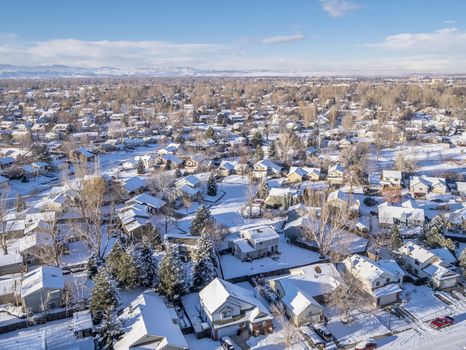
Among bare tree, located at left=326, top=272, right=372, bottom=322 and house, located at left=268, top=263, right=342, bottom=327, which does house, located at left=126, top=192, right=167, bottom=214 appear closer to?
house, located at left=268, top=263, right=342, bottom=327

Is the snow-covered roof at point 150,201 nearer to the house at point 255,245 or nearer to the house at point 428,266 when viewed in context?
the house at point 255,245

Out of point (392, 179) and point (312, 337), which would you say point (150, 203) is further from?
point (392, 179)

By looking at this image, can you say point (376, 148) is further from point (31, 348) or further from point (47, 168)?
point (31, 348)

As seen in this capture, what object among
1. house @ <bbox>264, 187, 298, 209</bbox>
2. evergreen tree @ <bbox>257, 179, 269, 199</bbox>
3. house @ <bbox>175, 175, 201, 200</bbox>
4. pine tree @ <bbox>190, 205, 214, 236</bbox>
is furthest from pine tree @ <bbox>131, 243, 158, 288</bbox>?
evergreen tree @ <bbox>257, 179, 269, 199</bbox>

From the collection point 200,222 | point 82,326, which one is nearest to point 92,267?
point 82,326

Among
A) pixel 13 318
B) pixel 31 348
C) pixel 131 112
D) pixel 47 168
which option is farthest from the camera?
pixel 131 112

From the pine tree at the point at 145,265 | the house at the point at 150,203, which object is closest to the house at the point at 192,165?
the house at the point at 150,203

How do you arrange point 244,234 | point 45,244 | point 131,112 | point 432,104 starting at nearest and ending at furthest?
1. point 45,244
2. point 244,234
3. point 131,112
4. point 432,104

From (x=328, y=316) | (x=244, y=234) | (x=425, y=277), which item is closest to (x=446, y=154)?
(x=425, y=277)
